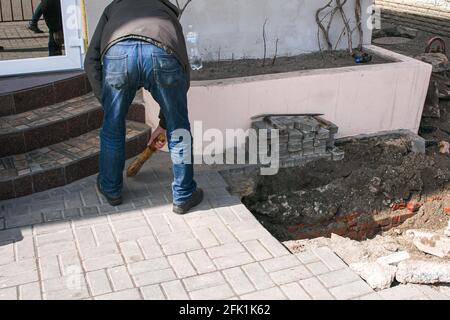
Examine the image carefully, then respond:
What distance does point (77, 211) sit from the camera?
13.6 feet

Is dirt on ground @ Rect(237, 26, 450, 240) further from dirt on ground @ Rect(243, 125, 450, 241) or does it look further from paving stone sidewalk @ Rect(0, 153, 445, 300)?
paving stone sidewalk @ Rect(0, 153, 445, 300)

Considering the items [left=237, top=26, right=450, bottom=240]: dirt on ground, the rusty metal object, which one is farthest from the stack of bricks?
the rusty metal object

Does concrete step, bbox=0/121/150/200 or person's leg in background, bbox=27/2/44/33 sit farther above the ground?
person's leg in background, bbox=27/2/44/33

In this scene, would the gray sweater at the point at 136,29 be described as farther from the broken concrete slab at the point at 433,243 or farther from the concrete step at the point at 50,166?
the broken concrete slab at the point at 433,243

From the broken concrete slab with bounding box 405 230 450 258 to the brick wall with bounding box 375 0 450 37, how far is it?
24.2 feet

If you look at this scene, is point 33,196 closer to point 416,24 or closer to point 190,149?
point 190,149

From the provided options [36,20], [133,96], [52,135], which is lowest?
[52,135]

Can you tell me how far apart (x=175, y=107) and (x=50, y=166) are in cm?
130

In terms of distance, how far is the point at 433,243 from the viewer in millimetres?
4203

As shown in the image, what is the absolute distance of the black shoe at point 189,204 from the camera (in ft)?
13.5

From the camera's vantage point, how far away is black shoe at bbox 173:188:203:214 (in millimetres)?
4121

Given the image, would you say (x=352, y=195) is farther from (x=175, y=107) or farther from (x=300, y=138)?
(x=175, y=107)

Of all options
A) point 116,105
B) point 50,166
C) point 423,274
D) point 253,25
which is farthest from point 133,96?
point 253,25
